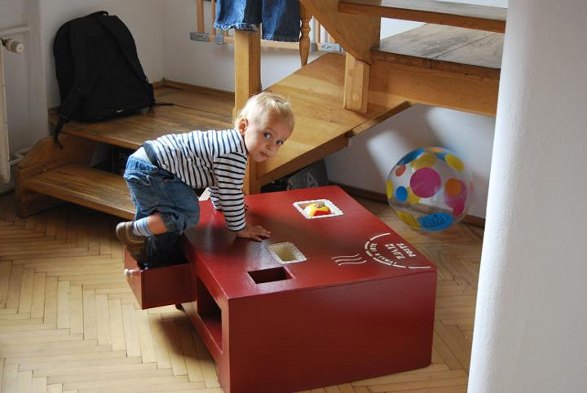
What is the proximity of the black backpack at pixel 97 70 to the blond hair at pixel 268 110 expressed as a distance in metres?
1.48

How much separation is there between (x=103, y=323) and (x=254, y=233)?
64 cm

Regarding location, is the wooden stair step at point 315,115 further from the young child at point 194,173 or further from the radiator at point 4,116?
the radiator at point 4,116

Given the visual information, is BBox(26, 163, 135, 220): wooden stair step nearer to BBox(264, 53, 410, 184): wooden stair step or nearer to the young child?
BBox(264, 53, 410, 184): wooden stair step

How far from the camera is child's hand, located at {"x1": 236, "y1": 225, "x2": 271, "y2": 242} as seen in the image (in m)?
2.88

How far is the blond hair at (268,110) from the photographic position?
9.05 feet

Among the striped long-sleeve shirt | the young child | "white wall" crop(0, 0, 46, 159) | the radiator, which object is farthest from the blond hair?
"white wall" crop(0, 0, 46, 159)

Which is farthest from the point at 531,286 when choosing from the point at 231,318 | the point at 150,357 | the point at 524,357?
the point at 150,357

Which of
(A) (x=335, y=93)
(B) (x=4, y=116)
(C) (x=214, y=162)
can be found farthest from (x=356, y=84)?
(B) (x=4, y=116)

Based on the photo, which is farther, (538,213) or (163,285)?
(163,285)

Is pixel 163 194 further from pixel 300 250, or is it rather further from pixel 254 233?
pixel 300 250

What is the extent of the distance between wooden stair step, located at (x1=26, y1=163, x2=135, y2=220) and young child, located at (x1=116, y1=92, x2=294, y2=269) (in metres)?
0.71

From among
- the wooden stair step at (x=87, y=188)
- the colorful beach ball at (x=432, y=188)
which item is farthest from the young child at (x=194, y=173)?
the colorful beach ball at (x=432, y=188)

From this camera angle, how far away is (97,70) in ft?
13.3

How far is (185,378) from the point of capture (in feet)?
8.98
